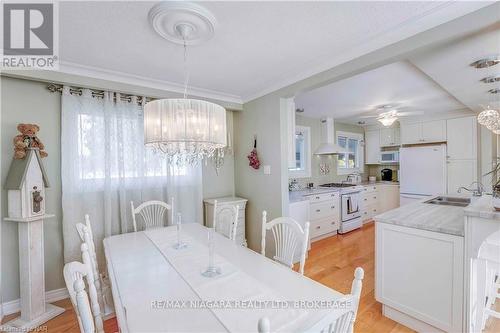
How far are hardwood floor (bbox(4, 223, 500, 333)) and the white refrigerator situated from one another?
3.54 feet

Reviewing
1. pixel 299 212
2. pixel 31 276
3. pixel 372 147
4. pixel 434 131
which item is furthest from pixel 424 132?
pixel 31 276

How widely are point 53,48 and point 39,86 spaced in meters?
0.63

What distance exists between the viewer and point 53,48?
187 cm

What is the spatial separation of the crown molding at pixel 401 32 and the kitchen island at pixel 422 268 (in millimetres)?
1414

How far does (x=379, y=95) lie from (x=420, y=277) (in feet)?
8.24

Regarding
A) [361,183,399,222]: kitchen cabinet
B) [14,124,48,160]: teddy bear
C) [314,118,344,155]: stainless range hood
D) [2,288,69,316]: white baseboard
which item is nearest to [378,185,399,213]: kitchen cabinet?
[361,183,399,222]: kitchen cabinet

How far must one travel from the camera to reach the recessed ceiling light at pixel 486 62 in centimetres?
190

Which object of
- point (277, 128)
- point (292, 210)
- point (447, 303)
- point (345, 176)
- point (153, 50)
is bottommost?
point (447, 303)

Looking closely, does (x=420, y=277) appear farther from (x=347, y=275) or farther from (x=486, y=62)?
(x=486, y=62)

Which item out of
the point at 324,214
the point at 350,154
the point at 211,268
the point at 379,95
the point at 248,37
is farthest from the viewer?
the point at 350,154

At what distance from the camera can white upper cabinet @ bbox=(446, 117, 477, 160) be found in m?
4.05

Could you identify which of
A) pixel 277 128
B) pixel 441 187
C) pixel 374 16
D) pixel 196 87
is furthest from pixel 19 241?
pixel 441 187

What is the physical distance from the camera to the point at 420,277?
1800mm

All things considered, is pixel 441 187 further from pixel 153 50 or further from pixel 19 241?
pixel 19 241
